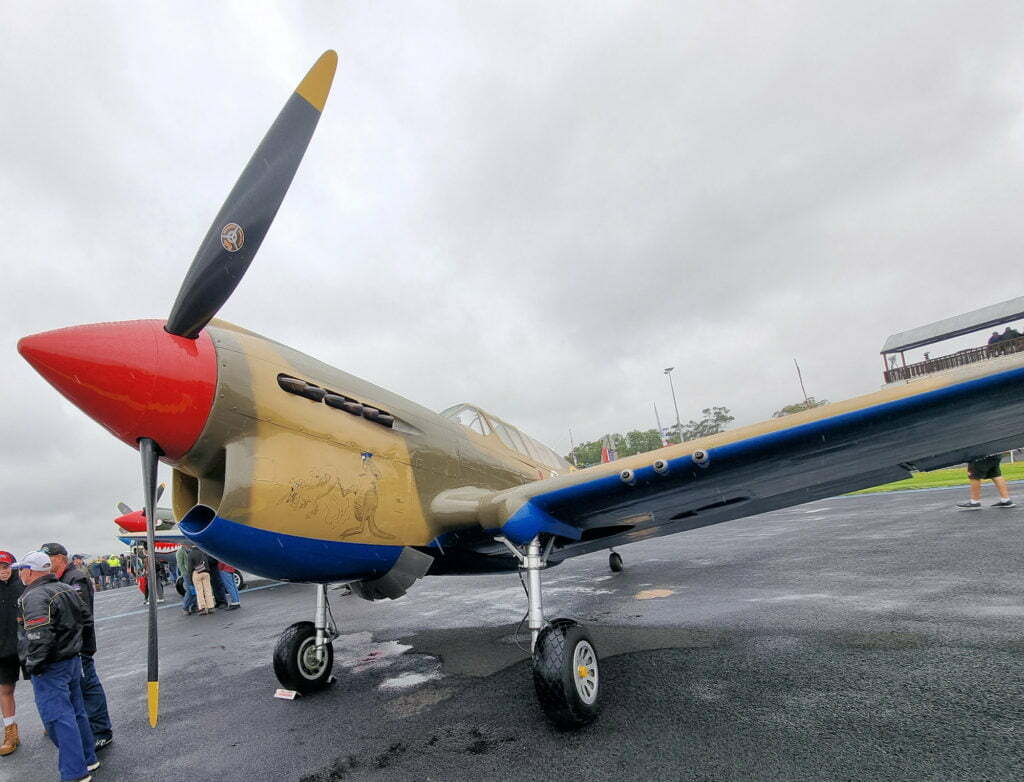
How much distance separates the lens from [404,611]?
8617mm

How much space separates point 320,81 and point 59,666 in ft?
15.3

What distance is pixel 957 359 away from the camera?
1201 inches

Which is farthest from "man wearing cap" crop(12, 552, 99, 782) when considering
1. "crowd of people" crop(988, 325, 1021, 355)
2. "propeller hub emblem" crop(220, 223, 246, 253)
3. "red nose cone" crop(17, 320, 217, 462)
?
"crowd of people" crop(988, 325, 1021, 355)

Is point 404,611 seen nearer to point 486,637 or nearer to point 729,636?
point 486,637

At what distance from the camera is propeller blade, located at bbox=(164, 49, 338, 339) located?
10.3 feet

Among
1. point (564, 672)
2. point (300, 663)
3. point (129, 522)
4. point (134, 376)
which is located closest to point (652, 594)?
Result: point (564, 672)

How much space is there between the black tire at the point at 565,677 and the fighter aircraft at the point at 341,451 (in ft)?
0.04

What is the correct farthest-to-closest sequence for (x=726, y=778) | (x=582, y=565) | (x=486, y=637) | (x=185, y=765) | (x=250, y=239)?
1. (x=582, y=565)
2. (x=486, y=637)
3. (x=185, y=765)
4. (x=250, y=239)
5. (x=726, y=778)

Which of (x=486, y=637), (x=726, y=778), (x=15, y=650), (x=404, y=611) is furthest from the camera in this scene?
(x=404, y=611)

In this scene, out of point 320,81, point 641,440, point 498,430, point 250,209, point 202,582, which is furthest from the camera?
point 641,440

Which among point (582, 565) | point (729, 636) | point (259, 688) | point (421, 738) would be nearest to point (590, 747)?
point (421, 738)

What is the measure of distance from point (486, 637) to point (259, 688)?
2542mm

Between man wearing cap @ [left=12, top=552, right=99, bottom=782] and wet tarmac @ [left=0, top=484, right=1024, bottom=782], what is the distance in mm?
297

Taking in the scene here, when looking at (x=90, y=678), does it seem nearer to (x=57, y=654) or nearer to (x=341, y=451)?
(x=57, y=654)
